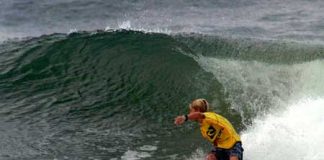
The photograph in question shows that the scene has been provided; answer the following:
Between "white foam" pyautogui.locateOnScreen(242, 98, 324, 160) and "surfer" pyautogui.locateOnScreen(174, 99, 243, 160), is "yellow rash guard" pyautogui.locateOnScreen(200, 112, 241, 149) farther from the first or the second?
"white foam" pyautogui.locateOnScreen(242, 98, 324, 160)

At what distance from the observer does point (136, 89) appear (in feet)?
49.4

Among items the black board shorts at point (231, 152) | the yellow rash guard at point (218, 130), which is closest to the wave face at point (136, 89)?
the black board shorts at point (231, 152)

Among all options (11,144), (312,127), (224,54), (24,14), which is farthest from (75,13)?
(312,127)

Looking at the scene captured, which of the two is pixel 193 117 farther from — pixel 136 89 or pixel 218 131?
pixel 136 89

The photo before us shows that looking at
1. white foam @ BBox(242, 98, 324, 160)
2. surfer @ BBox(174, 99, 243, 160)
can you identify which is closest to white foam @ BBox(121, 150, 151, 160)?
white foam @ BBox(242, 98, 324, 160)

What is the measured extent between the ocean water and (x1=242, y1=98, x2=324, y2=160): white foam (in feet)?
0.07

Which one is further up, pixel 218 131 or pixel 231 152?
pixel 218 131

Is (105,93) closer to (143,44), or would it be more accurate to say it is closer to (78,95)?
(78,95)

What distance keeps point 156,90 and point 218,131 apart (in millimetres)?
6252

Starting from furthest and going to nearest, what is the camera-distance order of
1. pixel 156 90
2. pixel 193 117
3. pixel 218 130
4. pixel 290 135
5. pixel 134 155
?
1. pixel 156 90
2. pixel 290 135
3. pixel 134 155
4. pixel 218 130
5. pixel 193 117

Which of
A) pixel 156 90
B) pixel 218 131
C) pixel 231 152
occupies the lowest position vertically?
pixel 231 152

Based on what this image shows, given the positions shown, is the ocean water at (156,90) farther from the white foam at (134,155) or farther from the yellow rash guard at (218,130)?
the yellow rash guard at (218,130)

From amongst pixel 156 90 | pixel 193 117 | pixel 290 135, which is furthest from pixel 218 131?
pixel 156 90

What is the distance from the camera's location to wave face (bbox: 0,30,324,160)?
1189 centimetres
